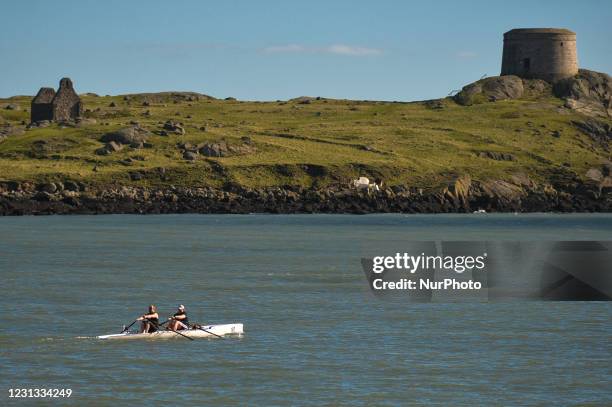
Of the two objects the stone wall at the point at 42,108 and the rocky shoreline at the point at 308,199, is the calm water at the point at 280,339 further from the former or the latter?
the stone wall at the point at 42,108

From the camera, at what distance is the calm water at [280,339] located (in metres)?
36.7

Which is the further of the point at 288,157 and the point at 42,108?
the point at 42,108

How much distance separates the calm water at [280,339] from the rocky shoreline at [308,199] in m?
64.6

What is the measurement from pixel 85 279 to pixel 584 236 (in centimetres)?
5919

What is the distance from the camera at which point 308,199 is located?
16188cm

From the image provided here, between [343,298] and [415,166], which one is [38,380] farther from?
[415,166]

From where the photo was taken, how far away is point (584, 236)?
371ft

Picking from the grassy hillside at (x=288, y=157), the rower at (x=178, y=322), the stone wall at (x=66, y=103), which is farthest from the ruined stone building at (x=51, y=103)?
the rower at (x=178, y=322)

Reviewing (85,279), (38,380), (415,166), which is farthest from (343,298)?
(415,166)

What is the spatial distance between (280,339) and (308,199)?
382 ft

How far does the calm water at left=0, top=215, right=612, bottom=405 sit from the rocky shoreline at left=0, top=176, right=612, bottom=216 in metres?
64.6

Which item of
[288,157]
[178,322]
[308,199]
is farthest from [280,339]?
[288,157]

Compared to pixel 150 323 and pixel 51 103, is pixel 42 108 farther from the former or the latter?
pixel 150 323

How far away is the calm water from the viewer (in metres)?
36.7
